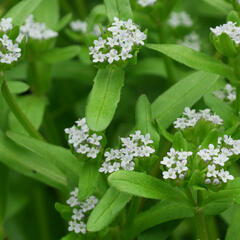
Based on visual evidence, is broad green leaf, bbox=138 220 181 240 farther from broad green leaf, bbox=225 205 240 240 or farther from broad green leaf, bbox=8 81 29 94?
broad green leaf, bbox=8 81 29 94

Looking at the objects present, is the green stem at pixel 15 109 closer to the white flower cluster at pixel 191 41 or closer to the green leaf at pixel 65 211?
the green leaf at pixel 65 211

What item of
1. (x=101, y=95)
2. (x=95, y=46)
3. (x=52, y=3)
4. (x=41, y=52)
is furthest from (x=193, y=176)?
(x=52, y=3)

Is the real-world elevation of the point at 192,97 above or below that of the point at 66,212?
above

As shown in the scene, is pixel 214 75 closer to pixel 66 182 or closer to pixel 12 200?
pixel 66 182

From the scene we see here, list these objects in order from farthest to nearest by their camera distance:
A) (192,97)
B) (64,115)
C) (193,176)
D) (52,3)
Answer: (64,115), (52,3), (192,97), (193,176)

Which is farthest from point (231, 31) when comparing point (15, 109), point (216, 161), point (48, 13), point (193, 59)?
point (48, 13)

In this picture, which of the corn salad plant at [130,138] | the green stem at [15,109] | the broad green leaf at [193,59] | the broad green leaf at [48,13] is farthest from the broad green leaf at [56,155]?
the broad green leaf at [48,13]

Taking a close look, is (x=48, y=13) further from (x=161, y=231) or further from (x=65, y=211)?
(x=161, y=231)
